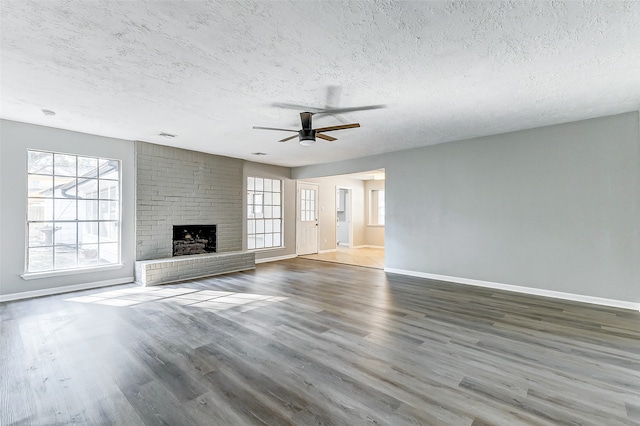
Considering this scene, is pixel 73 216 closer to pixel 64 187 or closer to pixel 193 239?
pixel 64 187

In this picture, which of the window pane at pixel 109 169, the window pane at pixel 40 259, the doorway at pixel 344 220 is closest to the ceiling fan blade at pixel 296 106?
the window pane at pixel 109 169

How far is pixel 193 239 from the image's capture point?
6.60 metres

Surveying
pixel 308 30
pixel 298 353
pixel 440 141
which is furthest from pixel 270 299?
pixel 440 141

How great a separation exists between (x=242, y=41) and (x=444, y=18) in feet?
4.97

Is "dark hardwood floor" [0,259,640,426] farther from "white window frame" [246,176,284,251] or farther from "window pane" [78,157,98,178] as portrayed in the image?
"white window frame" [246,176,284,251]

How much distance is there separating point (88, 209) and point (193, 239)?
6.58ft

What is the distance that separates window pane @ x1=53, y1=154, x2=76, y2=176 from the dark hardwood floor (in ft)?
6.81


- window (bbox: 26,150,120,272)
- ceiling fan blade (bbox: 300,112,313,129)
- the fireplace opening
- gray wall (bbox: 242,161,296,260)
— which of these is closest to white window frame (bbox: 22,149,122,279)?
window (bbox: 26,150,120,272)

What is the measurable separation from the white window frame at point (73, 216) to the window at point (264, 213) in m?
2.97

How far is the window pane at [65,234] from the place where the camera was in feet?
15.8

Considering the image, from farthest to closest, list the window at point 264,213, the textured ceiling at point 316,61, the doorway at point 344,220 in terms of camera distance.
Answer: the doorway at point 344,220, the window at point 264,213, the textured ceiling at point 316,61

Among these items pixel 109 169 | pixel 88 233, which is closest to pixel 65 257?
pixel 88 233

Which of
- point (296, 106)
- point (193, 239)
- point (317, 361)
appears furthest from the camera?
point (193, 239)

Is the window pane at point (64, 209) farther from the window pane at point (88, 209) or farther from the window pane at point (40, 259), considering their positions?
the window pane at point (40, 259)
